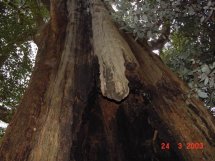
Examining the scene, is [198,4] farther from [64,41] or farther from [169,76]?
[64,41]

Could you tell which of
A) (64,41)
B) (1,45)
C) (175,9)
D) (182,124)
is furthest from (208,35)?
(1,45)

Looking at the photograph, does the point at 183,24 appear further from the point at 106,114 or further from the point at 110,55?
the point at 106,114

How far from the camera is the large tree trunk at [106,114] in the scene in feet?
8.14

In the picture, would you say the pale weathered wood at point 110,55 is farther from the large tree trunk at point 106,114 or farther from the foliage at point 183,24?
the foliage at point 183,24

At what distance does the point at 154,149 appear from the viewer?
8.55 ft

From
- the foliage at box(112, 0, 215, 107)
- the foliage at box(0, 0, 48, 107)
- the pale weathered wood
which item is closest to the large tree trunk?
the pale weathered wood

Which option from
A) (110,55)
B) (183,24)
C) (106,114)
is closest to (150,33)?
(110,55)

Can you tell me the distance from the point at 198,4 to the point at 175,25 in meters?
0.62

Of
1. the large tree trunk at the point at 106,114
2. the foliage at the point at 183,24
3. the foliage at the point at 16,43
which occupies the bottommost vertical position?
the large tree trunk at the point at 106,114

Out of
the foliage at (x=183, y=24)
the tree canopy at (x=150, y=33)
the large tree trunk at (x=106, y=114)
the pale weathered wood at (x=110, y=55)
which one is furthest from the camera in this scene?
the tree canopy at (x=150, y=33)

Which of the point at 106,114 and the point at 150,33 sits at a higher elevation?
the point at 150,33

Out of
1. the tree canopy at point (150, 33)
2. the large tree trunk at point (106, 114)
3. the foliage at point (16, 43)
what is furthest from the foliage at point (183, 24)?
the foliage at point (16, 43)

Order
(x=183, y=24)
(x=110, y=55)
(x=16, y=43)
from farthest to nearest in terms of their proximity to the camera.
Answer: (x=16, y=43)
(x=183, y=24)
(x=110, y=55)

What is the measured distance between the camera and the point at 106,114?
9.70 feet
